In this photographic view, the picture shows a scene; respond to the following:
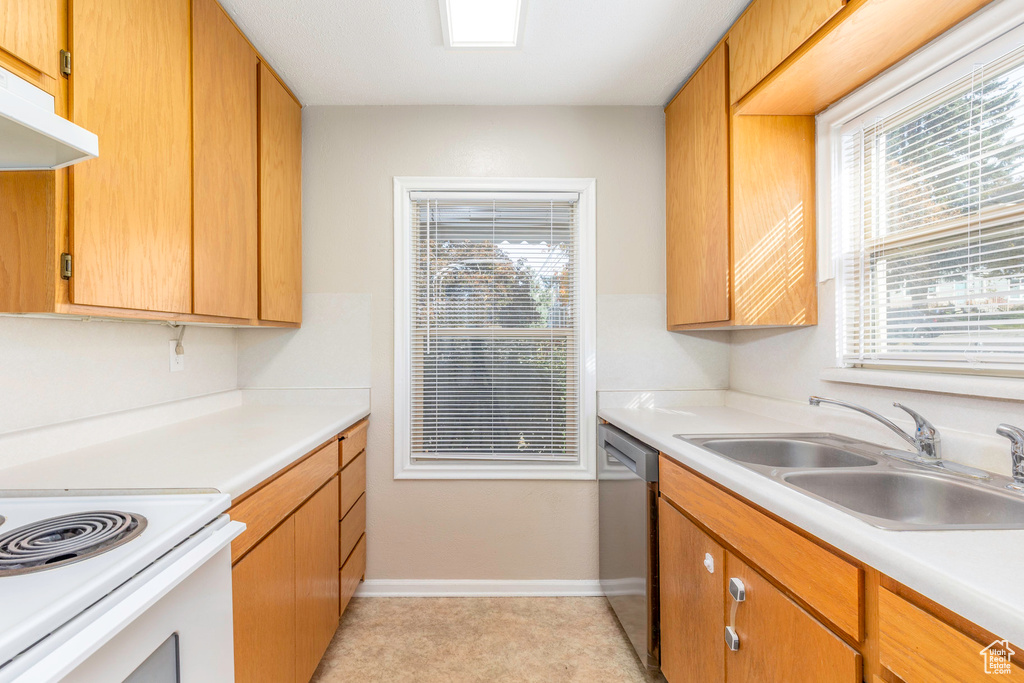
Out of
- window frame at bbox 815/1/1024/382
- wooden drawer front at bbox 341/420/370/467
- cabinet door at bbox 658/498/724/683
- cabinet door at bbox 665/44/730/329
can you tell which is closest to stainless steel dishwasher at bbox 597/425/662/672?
cabinet door at bbox 658/498/724/683

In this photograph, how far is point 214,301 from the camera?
5.26 ft

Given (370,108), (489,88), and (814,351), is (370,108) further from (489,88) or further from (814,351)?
(814,351)

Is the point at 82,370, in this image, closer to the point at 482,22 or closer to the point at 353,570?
the point at 353,570

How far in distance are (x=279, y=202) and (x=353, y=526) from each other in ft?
4.89

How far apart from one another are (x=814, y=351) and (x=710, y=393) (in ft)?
2.12

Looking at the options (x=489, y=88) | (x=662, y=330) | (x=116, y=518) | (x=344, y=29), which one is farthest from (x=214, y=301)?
(x=662, y=330)

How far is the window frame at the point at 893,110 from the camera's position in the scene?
1.20 meters

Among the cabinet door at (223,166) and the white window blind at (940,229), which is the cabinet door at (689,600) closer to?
the white window blind at (940,229)

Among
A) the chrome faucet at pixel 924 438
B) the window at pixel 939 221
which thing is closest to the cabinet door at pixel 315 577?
the chrome faucet at pixel 924 438

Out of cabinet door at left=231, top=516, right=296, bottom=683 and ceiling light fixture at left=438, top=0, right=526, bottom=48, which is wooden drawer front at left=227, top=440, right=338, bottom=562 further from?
ceiling light fixture at left=438, top=0, right=526, bottom=48

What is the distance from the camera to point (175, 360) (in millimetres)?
1889

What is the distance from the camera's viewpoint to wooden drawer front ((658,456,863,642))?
84 centimetres

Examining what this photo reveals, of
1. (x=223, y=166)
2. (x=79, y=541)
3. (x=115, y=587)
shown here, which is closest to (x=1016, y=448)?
(x=115, y=587)

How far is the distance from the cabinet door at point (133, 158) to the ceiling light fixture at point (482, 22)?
0.85m
